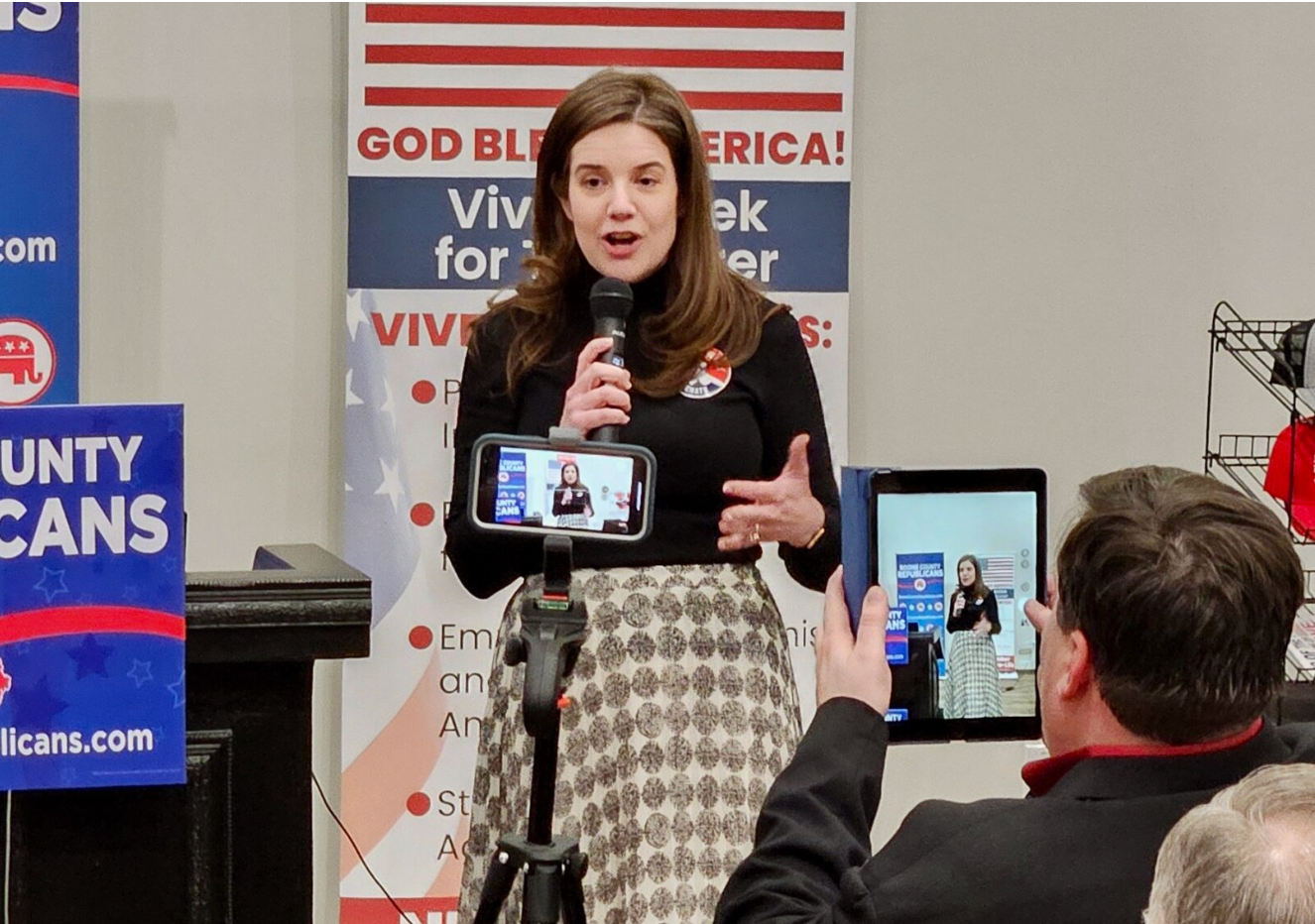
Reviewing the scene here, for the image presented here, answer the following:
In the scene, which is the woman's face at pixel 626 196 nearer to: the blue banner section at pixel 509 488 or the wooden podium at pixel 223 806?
the blue banner section at pixel 509 488

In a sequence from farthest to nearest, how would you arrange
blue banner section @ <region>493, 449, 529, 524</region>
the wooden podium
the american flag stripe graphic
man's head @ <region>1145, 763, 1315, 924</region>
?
the american flag stripe graphic → blue banner section @ <region>493, 449, 529, 524</region> → the wooden podium → man's head @ <region>1145, 763, 1315, 924</region>

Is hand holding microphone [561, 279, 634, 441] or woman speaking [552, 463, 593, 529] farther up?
hand holding microphone [561, 279, 634, 441]

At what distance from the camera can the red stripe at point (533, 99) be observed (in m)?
3.60

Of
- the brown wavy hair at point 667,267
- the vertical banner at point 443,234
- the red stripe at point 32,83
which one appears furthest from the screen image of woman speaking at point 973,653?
the red stripe at point 32,83

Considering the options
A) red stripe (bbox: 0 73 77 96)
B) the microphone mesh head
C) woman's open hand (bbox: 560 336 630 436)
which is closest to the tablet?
woman's open hand (bbox: 560 336 630 436)

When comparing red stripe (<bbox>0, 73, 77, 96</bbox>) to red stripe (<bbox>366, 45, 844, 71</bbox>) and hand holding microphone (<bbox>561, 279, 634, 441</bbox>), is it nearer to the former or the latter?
red stripe (<bbox>366, 45, 844, 71</bbox>)

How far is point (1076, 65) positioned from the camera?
3.86 meters

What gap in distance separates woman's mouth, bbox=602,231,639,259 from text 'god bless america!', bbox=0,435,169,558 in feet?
2.86

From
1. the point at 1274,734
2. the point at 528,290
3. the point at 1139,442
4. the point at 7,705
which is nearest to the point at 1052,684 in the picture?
the point at 1274,734

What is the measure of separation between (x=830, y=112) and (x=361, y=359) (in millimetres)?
1138

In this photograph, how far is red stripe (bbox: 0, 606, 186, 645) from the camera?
1.71 meters

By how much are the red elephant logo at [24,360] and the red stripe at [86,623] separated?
62.6 inches

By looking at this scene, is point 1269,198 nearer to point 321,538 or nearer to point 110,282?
point 321,538

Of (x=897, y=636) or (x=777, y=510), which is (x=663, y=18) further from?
(x=897, y=636)
